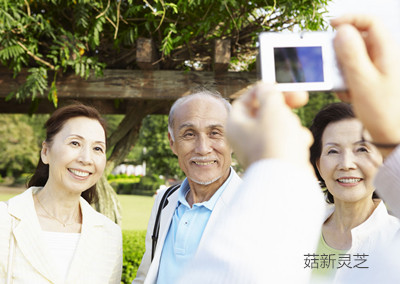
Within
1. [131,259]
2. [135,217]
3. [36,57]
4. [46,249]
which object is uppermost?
[36,57]

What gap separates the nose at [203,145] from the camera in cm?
254

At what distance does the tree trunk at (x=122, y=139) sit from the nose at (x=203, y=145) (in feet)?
9.25

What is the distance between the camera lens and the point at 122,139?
553cm

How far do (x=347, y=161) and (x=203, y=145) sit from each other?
92 centimetres

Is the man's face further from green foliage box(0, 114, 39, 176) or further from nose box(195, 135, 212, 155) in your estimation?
green foliage box(0, 114, 39, 176)

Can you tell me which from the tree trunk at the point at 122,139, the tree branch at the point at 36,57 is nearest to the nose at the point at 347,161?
the tree branch at the point at 36,57

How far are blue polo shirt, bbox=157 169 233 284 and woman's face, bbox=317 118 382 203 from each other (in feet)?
2.46

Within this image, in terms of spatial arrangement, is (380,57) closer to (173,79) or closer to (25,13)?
(173,79)

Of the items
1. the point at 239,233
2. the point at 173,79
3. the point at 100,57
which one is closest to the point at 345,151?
the point at 239,233

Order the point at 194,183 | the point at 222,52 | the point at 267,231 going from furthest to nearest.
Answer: the point at 222,52 < the point at 194,183 < the point at 267,231

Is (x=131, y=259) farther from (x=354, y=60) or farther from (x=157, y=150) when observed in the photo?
(x=157, y=150)

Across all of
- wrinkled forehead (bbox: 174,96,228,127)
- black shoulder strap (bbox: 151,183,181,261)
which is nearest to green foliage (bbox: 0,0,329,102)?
wrinkled forehead (bbox: 174,96,228,127)

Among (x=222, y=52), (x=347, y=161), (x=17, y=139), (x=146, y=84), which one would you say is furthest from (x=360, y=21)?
(x=17, y=139)

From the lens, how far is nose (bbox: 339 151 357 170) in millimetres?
2049
